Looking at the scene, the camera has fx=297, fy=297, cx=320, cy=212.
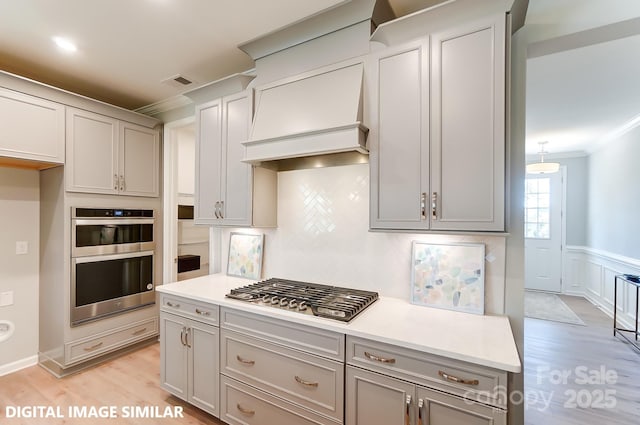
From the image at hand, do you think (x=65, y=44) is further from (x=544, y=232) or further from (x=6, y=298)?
(x=544, y=232)

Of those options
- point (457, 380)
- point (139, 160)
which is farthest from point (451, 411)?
point (139, 160)

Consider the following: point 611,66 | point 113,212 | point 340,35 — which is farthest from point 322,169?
point 611,66

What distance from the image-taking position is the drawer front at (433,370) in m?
1.25

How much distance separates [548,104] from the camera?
357cm

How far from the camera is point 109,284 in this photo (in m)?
3.05

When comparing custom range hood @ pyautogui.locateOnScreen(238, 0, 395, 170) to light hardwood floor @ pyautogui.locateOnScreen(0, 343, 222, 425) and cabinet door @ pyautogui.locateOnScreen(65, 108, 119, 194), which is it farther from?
light hardwood floor @ pyautogui.locateOnScreen(0, 343, 222, 425)

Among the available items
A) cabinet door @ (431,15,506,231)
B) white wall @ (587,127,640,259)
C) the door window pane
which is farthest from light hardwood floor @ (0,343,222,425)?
the door window pane

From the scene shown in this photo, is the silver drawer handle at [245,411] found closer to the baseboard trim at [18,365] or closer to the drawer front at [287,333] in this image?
the drawer front at [287,333]

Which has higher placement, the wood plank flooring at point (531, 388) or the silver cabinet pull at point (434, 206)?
the silver cabinet pull at point (434, 206)

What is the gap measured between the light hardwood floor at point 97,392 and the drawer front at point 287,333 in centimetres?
87

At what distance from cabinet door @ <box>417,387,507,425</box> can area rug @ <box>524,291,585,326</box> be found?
4279 mm

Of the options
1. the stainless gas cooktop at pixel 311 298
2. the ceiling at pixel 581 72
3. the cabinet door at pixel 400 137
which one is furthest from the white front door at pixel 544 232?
the cabinet door at pixel 400 137

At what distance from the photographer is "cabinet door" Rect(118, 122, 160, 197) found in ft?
10.5

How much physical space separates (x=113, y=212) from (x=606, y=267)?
7186 millimetres
